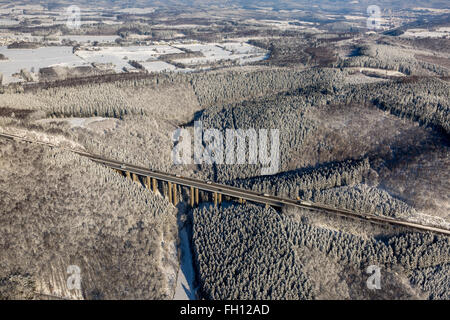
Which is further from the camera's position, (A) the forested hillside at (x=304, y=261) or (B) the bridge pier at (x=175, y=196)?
(B) the bridge pier at (x=175, y=196)

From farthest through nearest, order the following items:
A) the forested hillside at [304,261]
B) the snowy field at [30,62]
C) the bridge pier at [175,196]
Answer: the snowy field at [30,62] < the bridge pier at [175,196] < the forested hillside at [304,261]

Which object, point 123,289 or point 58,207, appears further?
point 58,207

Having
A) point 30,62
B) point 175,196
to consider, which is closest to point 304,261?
point 175,196

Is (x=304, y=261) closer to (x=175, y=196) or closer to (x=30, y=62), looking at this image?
(x=175, y=196)

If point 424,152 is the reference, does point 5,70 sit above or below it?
above

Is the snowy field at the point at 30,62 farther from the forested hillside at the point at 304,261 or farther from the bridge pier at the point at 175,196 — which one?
the forested hillside at the point at 304,261

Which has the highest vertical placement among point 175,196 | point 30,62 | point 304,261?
point 30,62

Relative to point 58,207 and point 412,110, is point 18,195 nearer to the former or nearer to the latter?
point 58,207

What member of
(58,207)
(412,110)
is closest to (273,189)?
(58,207)

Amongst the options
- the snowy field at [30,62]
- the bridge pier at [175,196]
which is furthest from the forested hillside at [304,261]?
the snowy field at [30,62]

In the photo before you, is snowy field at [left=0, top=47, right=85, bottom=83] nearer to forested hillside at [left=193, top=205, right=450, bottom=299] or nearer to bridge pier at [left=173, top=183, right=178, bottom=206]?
bridge pier at [left=173, top=183, right=178, bottom=206]

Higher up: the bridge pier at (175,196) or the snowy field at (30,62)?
the snowy field at (30,62)
